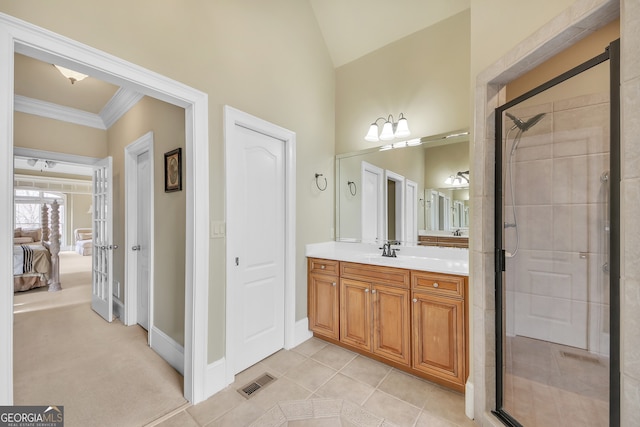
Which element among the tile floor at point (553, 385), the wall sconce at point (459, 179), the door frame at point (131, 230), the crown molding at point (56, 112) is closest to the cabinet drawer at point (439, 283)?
the tile floor at point (553, 385)

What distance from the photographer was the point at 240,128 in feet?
7.15

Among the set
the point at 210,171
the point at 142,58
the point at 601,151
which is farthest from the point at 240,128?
the point at 601,151

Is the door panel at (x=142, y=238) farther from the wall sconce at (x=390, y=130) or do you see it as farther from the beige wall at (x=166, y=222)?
the wall sconce at (x=390, y=130)

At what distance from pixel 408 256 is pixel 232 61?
238cm

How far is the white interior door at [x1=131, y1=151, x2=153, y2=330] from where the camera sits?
2.93m

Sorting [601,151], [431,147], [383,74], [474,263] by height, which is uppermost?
[383,74]

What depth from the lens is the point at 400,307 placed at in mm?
2150

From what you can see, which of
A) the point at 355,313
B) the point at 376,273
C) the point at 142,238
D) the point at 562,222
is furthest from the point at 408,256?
the point at 142,238

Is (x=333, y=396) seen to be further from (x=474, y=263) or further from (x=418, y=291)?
(x=474, y=263)

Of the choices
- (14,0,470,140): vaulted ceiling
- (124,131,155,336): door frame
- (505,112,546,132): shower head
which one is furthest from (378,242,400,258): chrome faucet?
A: (124,131,155,336): door frame

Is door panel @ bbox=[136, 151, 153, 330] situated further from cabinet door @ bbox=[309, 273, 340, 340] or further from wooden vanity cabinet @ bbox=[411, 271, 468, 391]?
wooden vanity cabinet @ bbox=[411, 271, 468, 391]

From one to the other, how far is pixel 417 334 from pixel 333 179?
74.9 inches

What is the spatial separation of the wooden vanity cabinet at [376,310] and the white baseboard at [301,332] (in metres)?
0.43

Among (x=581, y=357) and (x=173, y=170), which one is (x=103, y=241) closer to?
(x=173, y=170)
